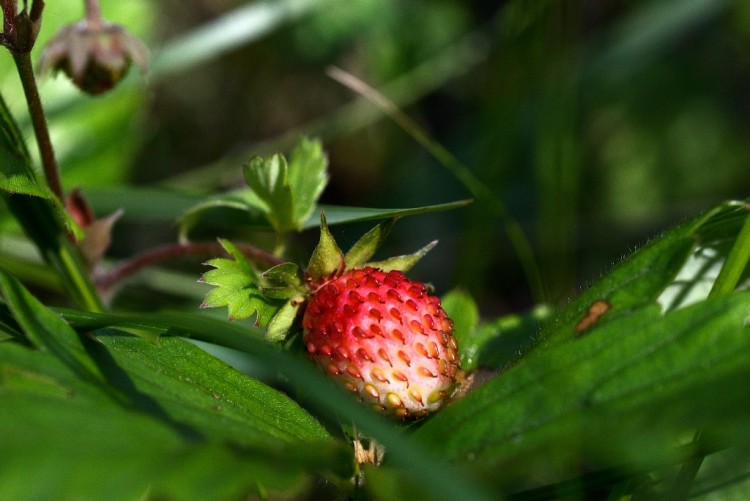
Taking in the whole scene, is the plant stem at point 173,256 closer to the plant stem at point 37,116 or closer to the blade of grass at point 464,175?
the plant stem at point 37,116

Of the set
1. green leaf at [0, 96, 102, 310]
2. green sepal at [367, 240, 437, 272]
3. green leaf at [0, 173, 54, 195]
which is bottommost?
green sepal at [367, 240, 437, 272]

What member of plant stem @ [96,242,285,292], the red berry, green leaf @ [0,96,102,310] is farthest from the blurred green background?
the red berry

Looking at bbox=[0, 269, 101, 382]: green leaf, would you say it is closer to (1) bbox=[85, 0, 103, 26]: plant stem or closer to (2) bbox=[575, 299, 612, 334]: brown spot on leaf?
(2) bbox=[575, 299, 612, 334]: brown spot on leaf

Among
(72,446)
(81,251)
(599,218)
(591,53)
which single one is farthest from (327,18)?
(72,446)

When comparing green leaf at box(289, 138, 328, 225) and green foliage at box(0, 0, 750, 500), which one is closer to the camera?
green foliage at box(0, 0, 750, 500)

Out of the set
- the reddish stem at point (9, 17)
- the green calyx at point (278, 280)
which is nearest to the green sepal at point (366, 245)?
the green calyx at point (278, 280)

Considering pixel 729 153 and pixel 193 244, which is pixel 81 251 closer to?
pixel 193 244

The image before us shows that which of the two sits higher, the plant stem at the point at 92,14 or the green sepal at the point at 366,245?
the plant stem at the point at 92,14
